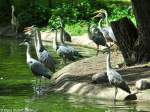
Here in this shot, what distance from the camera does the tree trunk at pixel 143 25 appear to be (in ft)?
76.0

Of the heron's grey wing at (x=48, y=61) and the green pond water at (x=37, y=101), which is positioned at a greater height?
the heron's grey wing at (x=48, y=61)

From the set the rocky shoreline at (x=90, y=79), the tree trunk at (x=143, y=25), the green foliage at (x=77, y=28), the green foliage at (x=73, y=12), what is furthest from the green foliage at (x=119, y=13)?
the tree trunk at (x=143, y=25)

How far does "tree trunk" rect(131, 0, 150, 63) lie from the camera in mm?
23172

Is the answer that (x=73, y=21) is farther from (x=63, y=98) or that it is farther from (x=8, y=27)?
(x=63, y=98)

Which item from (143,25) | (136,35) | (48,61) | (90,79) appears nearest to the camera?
(90,79)

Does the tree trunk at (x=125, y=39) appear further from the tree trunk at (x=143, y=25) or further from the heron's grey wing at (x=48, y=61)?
the heron's grey wing at (x=48, y=61)

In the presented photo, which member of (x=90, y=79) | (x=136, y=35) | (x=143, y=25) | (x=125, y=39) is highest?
(x=143, y=25)

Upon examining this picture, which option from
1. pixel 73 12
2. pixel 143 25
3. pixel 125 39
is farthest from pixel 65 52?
pixel 73 12

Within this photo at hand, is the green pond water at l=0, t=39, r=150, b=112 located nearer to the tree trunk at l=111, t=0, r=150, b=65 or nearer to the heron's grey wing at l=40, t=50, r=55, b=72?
the heron's grey wing at l=40, t=50, r=55, b=72

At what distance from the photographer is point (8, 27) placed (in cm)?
5141

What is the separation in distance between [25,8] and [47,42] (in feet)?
44.9

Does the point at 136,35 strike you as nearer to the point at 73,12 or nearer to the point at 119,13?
the point at 119,13

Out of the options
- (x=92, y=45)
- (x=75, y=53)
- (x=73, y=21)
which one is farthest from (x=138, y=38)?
(x=73, y=21)

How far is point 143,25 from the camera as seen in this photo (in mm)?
23250
